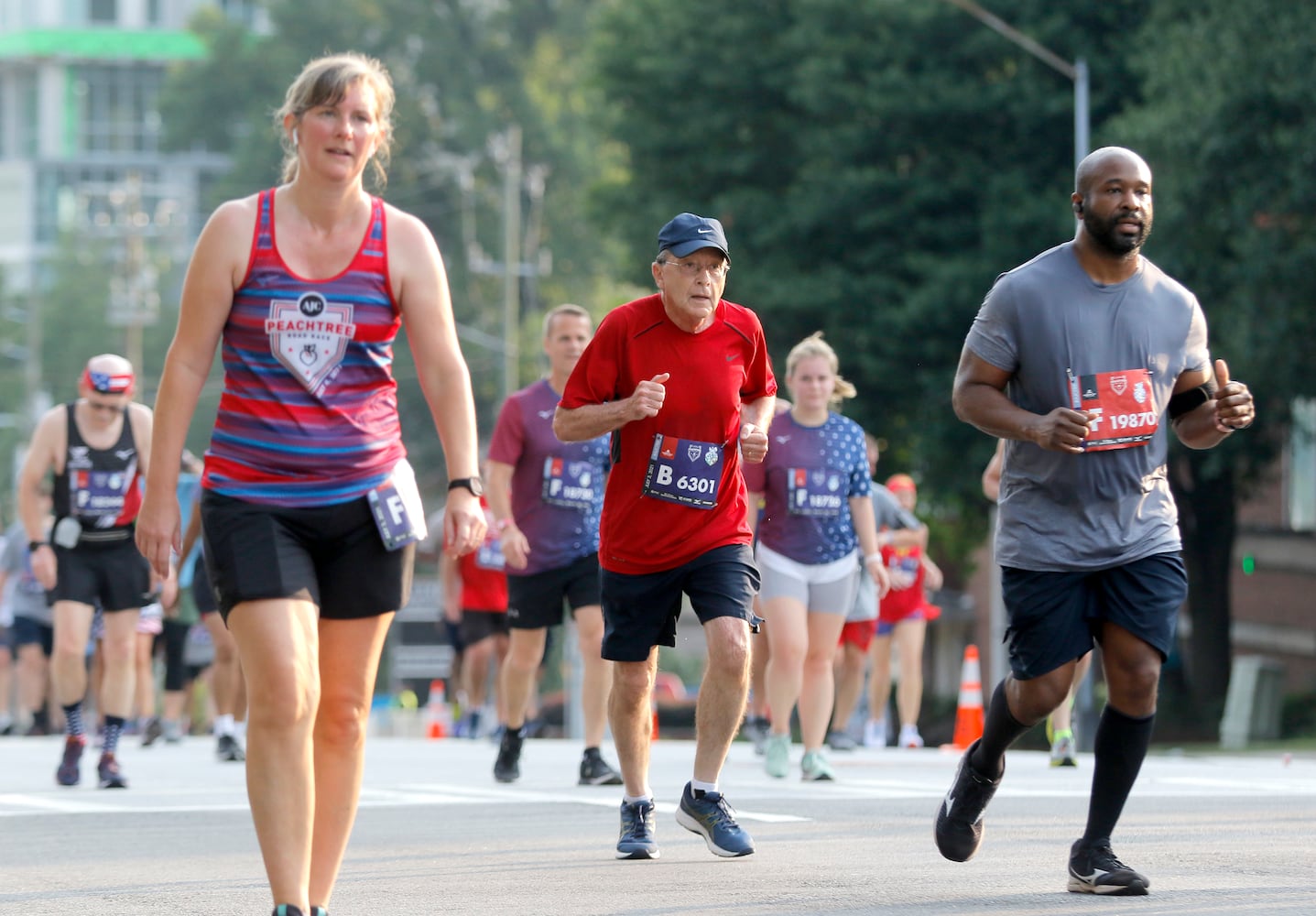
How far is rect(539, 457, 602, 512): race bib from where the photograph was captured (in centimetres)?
1191

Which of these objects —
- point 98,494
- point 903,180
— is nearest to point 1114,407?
point 98,494

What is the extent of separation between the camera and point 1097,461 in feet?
23.0

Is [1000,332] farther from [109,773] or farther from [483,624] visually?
[483,624]

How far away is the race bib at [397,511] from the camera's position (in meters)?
5.84

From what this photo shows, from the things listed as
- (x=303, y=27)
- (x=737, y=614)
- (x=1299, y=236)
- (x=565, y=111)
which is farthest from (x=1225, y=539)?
(x=303, y=27)

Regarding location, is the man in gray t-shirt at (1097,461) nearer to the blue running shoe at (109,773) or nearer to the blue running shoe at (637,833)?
the blue running shoe at (637,833)

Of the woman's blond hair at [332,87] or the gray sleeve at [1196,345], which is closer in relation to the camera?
the woman's blond hair at [332,87]

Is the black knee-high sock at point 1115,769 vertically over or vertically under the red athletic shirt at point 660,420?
under

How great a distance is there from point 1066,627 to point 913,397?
2330cm

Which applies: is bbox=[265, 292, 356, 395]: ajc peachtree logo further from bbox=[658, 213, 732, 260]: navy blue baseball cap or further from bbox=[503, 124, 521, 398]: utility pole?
bbox=[503, 124, 521, 398]: utility pole

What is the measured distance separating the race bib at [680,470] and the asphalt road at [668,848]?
1217mm

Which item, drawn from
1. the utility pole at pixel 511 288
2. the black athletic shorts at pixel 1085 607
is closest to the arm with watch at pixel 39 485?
the black athletic shorts at pixel 1085 607

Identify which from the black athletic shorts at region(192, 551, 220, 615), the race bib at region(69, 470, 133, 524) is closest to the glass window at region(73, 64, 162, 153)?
the black athletic shorts at region(192, 551, 220, 615)

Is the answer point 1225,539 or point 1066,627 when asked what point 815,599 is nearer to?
point 1066,627
